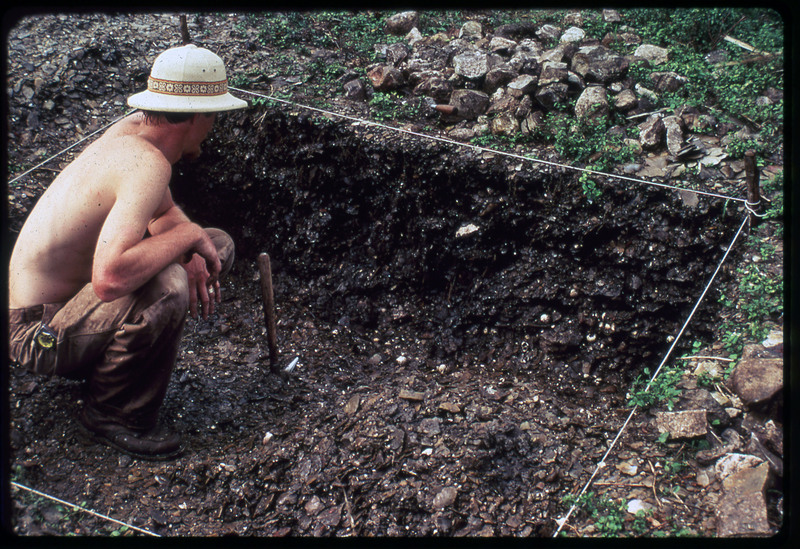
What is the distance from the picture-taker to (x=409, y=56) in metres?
4.29

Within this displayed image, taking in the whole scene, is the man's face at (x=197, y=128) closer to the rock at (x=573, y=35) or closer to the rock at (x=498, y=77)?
the rock at (x=498, y=77)

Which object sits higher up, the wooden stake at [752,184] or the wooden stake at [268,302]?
the wooden stake at [752,184]

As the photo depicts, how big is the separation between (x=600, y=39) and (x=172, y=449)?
166 inches

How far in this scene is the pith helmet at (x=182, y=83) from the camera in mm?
2086

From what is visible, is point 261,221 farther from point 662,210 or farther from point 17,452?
point 662,210

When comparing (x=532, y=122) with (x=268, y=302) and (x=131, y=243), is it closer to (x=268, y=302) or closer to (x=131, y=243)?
(x=268, y=302)

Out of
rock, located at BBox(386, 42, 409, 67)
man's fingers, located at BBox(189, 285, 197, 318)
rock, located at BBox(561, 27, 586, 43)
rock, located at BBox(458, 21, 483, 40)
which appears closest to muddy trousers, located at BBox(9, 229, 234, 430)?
man's fingers, located at BBox(189, 285, 197, 318)

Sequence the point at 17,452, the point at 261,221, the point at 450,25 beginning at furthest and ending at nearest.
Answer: the point at 450,25 < the point at 261,221 < the point at 17,452

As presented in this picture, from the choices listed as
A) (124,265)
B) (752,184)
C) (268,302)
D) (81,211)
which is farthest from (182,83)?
(752,184)

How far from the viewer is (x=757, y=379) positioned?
2246mm

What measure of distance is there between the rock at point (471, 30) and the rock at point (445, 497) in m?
3.69

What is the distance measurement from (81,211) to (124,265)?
0.32m

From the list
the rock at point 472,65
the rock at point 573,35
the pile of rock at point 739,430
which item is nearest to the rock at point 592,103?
the rock at point 472,65

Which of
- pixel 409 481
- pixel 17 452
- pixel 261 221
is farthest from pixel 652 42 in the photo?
pixel 17 452
